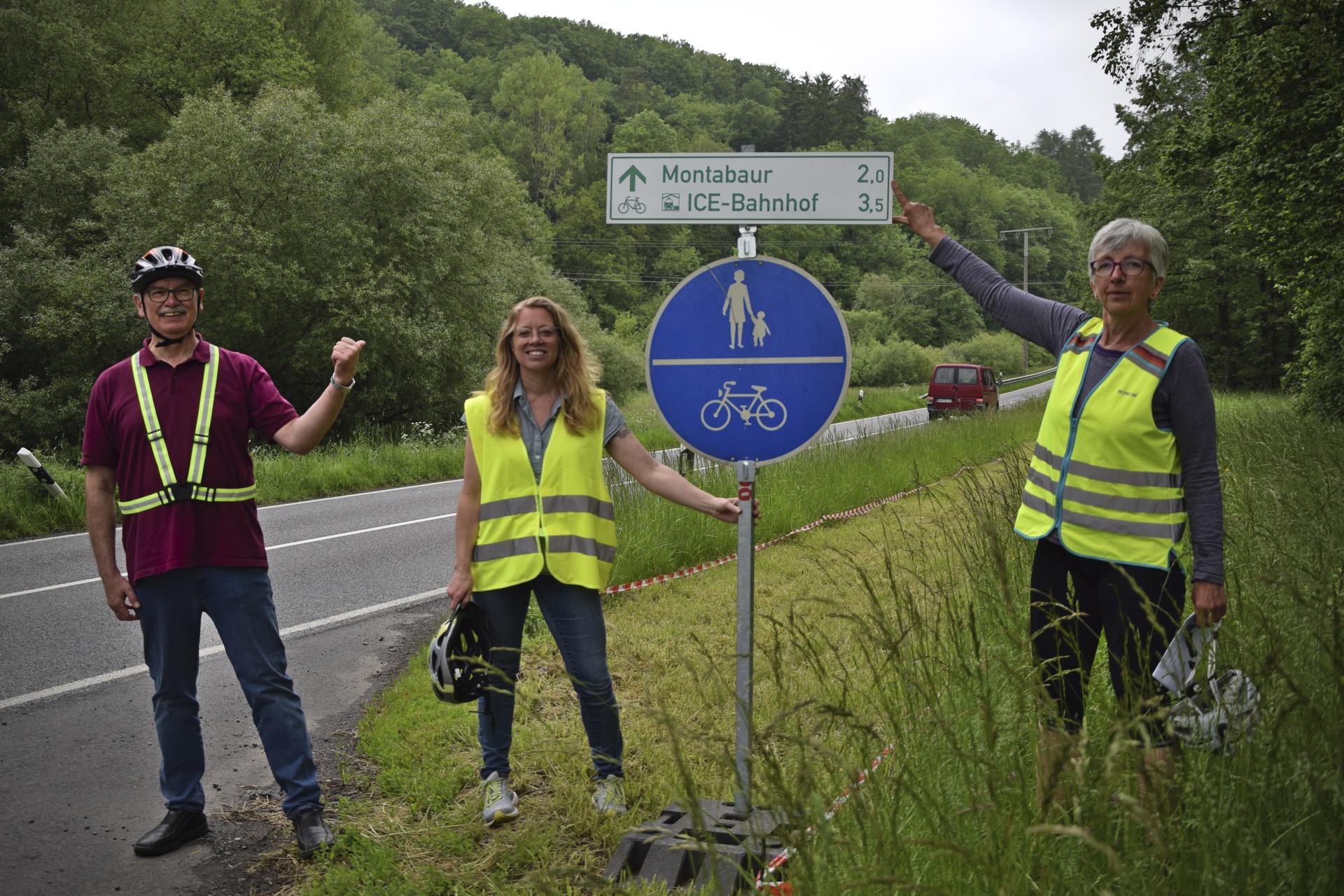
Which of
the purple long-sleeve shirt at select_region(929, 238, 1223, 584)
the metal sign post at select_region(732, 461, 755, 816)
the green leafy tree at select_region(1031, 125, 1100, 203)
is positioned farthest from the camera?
the green leafy tree at select_region(1031, 125, 1100, 203)

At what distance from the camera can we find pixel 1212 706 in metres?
2.38

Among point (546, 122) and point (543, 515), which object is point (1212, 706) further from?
point (546, 122)

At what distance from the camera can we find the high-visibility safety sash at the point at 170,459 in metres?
3.87

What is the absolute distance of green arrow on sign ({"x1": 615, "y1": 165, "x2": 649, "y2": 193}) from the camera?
3.70 metres

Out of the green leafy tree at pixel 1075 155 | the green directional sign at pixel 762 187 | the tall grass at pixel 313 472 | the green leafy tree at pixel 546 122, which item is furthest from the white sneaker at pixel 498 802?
the green leafy tree at pixel 1075 155

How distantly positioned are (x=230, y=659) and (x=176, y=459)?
0.76m

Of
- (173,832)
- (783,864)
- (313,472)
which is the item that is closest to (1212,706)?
(783,864)

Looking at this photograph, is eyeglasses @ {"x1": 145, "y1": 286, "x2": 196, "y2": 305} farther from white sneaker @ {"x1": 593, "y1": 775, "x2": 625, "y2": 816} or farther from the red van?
the red van

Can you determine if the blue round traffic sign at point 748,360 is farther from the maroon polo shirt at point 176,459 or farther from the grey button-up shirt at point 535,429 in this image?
the maroon polo shirt at point 176,459

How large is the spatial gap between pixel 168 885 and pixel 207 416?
163 centimetres

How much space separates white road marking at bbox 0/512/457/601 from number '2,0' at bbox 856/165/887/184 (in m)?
4.98

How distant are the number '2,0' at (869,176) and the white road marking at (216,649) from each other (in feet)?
16.2

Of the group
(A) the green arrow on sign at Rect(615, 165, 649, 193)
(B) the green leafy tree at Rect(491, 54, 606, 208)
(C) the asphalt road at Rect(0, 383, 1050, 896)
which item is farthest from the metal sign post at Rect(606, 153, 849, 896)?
(B) the green leafy tree at Rect(491, 54, 606, 208)

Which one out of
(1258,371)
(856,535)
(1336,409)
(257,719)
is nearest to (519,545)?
(257,719)
